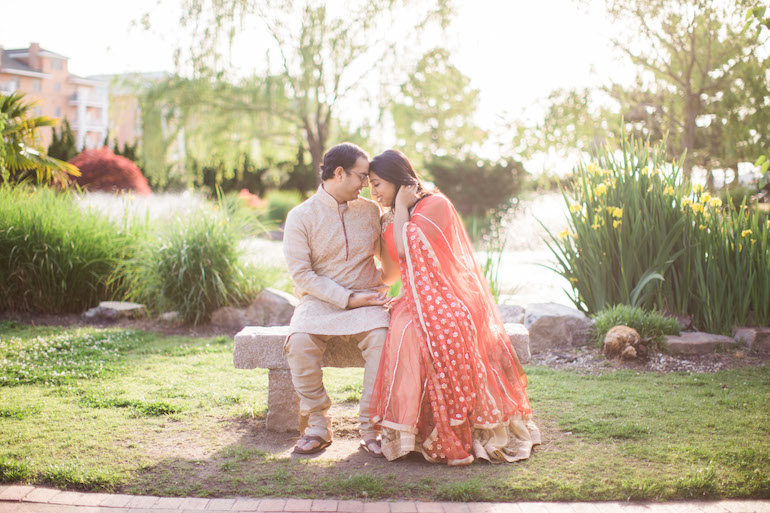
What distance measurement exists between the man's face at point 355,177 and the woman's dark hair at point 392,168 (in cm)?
4

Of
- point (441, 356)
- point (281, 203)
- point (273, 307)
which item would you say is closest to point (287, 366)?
point (441, 356)

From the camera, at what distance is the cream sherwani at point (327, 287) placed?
3373 mm

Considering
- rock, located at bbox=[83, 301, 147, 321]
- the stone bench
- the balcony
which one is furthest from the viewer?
the balcony

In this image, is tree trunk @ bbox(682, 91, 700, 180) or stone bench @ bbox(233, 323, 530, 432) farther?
tree trunk @ bbox(682, 91, 700, 180)

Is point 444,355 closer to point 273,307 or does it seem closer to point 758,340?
point 758,340

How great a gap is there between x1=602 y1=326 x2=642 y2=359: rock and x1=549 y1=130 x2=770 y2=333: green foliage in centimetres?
53

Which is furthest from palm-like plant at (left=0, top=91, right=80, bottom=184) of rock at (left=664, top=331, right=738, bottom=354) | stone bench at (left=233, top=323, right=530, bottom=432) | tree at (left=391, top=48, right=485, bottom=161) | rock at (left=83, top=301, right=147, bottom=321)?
tree at (left=391, top=48, right=485, bottom=161)

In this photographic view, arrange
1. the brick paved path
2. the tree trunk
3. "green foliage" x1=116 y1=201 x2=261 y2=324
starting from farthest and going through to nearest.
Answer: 1. the tree trunk
2. "green foliage" x1=116 y1=201 x2=261 y2=324
3. the brick paved path

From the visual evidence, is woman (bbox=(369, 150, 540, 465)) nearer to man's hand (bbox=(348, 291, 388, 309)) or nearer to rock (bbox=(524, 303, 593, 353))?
man's hand (bbox=(348, 291, 388, 309))

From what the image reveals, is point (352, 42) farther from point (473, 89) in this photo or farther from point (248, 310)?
point (248, 310)

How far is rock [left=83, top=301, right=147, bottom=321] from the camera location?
6.89 m

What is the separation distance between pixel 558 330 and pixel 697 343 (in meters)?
1.09

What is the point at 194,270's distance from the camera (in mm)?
6668

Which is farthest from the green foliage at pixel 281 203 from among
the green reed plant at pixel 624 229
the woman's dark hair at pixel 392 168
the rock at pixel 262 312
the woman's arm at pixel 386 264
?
the woman's dark hair at pixel 392 168
